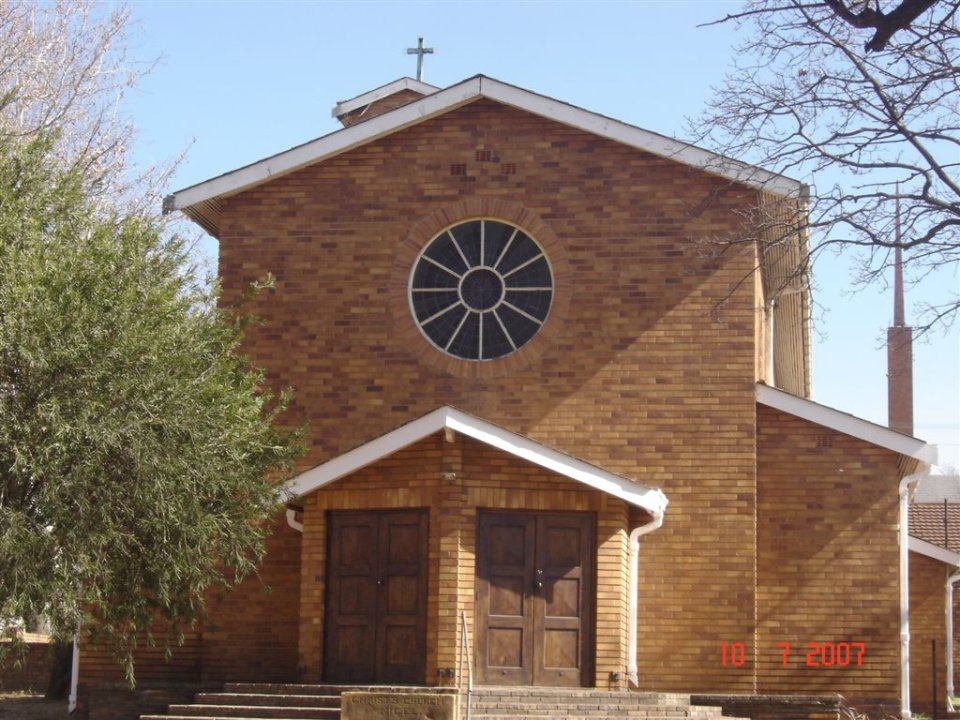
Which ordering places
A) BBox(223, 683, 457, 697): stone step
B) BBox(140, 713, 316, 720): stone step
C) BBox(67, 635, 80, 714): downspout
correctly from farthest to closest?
BBox(67, 635, 80, 714): downspout
BBox(223, 683, 457, 697): stone step
BBox(140, 713, 316, 720): stone step

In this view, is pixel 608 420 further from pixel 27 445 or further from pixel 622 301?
pixel 27 445


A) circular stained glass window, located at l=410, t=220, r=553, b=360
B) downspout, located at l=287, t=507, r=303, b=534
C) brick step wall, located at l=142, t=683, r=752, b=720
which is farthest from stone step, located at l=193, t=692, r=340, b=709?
circular stained glass window, located at l=410, t=220, r=553, b=360

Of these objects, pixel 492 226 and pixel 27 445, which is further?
pixel 492 226

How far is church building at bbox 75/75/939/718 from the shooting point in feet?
56.2

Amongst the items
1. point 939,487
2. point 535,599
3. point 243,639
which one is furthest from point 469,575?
point 939,487

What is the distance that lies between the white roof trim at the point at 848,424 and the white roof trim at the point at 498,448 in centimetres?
228

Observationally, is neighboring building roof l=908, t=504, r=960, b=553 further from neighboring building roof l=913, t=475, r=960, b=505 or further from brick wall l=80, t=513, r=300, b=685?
neighboring building roof l=913, t=475, r=960, b=505

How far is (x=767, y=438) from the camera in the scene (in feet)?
61.1

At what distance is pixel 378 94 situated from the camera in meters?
25.7

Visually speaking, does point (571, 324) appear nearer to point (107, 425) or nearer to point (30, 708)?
point (107, 425)

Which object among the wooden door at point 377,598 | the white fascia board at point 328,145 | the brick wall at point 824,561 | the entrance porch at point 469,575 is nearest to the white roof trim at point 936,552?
the brick wall at point 824,561

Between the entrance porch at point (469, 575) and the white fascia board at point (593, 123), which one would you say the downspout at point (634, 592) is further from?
the white fascia board at point (593, 123)

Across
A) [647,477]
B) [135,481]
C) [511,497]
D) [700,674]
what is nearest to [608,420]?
[647,477]

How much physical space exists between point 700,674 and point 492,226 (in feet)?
19.3
